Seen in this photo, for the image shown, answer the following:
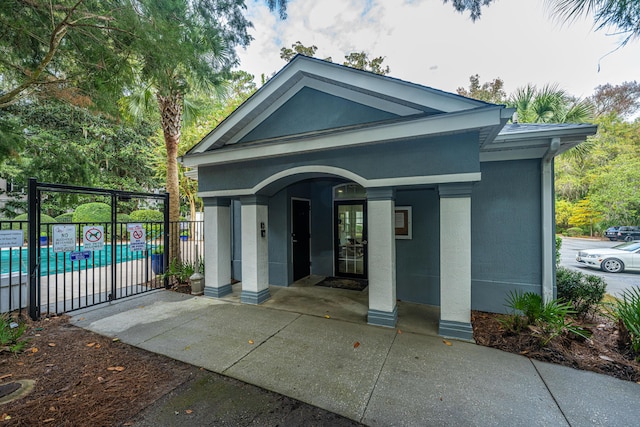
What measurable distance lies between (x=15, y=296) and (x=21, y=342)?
1809 mm

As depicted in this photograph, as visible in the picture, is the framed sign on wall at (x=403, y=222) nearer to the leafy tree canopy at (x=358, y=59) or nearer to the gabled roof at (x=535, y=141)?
the gabled roof at (x=535, y=141)

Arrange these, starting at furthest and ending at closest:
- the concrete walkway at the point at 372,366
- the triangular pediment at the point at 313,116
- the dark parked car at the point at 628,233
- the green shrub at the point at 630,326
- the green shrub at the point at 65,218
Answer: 1. the dark parked car at the point at 628,233
2. the green shrub at the point at 65,218
3. the triangular pediment at the point at 313,116
4. the green shrub at the point at 630,326
5. the concrete walkway at the point at 372,366

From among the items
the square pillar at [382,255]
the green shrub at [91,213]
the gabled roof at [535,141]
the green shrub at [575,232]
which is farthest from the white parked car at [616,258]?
the green shrub at [91,213]

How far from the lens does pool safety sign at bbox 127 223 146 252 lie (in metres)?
5.78

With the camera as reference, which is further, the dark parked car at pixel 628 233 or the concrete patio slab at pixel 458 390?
the dark parked car at pixel 628 233

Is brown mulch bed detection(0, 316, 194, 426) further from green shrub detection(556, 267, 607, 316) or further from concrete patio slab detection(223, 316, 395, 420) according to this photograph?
green shrub detection(556, 267, 607, 316)

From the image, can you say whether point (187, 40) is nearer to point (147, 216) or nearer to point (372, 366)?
point (372, 366)

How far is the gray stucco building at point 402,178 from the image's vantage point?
12.5 ft

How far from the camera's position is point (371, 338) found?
3.96m

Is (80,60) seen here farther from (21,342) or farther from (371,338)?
(371,338)

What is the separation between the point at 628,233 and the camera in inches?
697

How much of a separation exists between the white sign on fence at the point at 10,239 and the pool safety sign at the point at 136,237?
1675 mm

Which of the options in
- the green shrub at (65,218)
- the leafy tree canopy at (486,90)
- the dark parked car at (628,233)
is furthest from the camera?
the leafy tree canopy at (486,90)

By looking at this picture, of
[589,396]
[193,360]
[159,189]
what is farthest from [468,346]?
[159,189]
